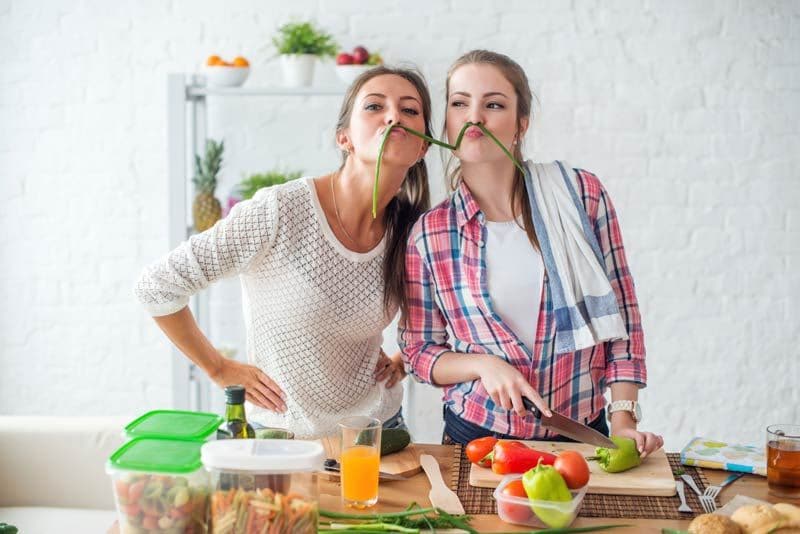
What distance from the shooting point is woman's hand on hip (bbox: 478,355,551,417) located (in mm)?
1853

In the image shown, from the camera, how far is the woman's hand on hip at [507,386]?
185cm

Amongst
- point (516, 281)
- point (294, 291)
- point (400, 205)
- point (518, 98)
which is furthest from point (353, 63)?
point (516, 281)

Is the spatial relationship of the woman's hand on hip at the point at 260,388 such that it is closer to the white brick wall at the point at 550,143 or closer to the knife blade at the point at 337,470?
the knife blade at the point at 337,470

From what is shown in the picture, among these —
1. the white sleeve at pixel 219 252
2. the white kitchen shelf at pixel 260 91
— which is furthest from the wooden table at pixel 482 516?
the white kitchen shelf at pixel 260 91

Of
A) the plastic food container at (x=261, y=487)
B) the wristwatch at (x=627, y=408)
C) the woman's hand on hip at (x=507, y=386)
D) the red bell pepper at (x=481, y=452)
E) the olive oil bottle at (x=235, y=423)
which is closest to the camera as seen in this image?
the plastic food container at (x=261, y=487)

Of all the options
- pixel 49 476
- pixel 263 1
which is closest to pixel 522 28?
pixel 263 1

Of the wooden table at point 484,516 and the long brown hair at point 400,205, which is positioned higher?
the long brown hair at point 400,205

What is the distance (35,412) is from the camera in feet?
13.3

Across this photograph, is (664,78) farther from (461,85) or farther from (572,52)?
(461,85)

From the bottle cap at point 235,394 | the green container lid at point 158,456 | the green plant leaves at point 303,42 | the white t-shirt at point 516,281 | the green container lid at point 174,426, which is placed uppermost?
the green plant leaves at point 303,42

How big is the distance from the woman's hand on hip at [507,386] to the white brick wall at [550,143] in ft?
6.58

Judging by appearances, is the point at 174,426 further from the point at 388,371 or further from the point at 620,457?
the point at 388,371

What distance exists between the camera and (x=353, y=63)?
3.50 m

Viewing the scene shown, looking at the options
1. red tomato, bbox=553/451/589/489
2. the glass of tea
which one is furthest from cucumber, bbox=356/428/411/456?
the glass of tea
